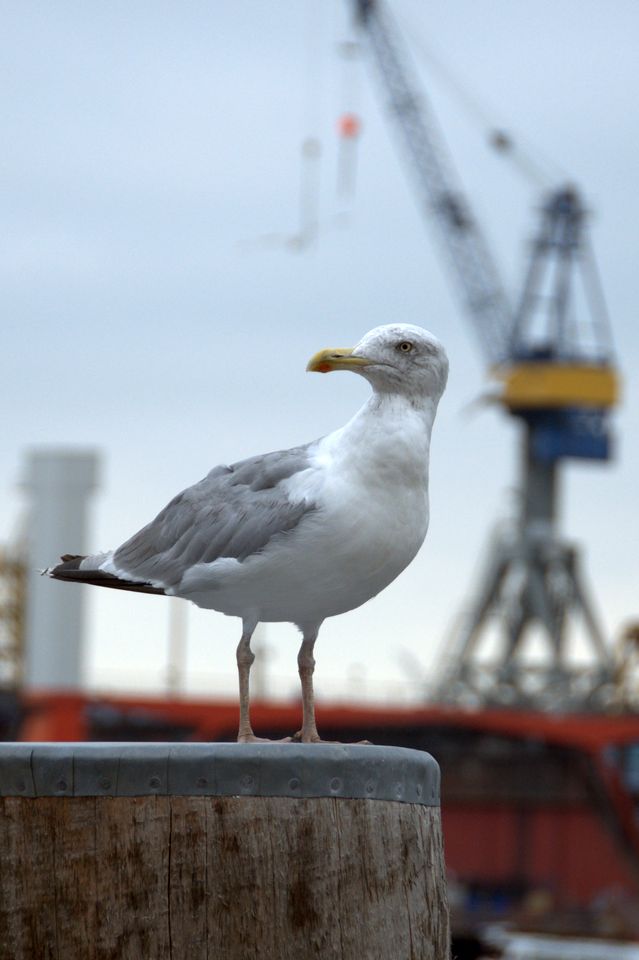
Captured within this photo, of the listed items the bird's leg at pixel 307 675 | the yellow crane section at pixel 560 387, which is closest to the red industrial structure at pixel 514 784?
the yellow crane section at pixel 560 387

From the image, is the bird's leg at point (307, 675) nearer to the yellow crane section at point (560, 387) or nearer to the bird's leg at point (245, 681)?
the bird's leg at point (245, 681)

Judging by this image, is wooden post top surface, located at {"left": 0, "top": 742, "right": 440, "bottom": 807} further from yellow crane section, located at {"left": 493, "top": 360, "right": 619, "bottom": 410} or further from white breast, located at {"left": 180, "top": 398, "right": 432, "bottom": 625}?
yellow crane section, located at {"left": 493, "top": 360, "right": 619, "bottom": 410}

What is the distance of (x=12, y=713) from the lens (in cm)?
6084

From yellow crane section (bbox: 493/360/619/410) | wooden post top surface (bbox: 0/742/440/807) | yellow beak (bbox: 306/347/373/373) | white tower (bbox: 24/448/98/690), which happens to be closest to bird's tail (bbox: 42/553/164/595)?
yellow beak (bbox: 306/347/373/373)

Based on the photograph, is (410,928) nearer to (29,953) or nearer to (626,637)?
(29,953)

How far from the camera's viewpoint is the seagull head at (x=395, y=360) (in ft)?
21.4

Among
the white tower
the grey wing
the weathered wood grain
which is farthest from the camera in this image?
the white tower

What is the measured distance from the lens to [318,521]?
6.42m

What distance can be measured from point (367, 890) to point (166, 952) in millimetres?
539

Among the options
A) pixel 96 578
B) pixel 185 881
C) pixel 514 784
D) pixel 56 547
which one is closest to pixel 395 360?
pixel 96 578

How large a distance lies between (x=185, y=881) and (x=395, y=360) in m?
2.11

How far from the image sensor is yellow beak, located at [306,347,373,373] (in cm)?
652

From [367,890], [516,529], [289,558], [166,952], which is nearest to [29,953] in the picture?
[166,952]

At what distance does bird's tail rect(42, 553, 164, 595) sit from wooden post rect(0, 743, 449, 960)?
1.77m
